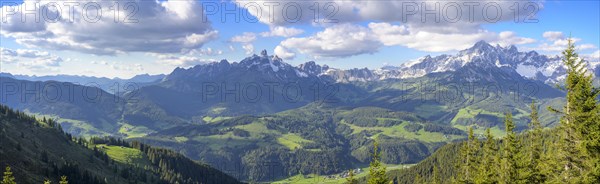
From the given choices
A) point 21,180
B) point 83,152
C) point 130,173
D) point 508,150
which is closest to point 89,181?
point 21,180

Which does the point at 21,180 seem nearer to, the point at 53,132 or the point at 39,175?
the point at 39,175

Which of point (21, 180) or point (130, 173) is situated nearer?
point (21, 180)

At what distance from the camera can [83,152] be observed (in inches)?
7185

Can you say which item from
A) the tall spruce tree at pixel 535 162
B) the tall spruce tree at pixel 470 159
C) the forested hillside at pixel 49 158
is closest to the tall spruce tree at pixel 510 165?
the tall spruce tree at pixel 535 162

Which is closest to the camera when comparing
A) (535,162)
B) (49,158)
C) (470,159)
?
(535,162)

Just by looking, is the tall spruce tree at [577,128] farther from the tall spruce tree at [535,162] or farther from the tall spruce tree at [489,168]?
the tall spruce tree at [489,168]

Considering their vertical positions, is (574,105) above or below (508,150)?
above

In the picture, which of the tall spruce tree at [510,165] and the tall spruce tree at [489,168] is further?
the tall spruce tree at [489,168]

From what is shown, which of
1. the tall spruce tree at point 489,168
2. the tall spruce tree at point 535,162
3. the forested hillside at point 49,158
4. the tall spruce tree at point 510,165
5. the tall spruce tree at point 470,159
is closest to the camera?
the tall spruce tree at point 535,162

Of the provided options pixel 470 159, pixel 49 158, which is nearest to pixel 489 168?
pixel 470 159

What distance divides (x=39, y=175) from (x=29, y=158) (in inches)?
595

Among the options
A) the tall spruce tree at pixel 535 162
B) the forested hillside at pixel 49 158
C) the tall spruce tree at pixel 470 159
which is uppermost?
the tall spruce tree at pixel 535 162

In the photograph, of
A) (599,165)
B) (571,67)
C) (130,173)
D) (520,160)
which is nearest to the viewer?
(599,165)

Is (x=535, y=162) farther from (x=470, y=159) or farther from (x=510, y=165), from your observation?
(x=470, y=159)
